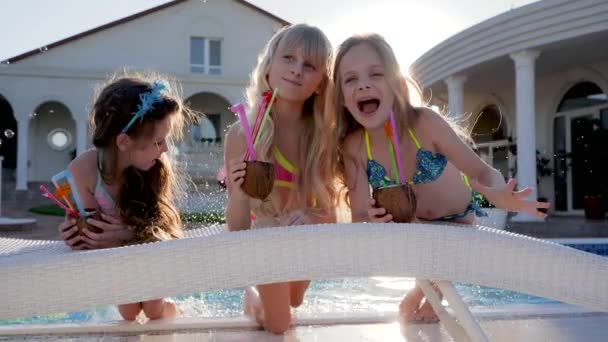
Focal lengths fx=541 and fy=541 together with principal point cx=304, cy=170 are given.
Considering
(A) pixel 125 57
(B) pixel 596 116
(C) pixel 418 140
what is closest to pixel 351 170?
(C) pixel 418 140

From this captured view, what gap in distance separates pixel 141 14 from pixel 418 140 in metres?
18.9

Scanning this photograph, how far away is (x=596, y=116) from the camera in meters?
11.2

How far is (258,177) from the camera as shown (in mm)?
1886

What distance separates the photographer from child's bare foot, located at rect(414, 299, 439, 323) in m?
2.35

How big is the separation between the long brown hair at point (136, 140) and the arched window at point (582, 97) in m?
11.2

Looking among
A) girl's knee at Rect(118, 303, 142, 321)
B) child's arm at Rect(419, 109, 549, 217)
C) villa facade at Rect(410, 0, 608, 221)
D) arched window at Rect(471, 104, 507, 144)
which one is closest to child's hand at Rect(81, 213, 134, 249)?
girl's knee at Rect(118, 303, 142, 321)

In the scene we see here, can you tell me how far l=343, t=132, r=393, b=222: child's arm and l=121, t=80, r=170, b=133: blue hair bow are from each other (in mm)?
844

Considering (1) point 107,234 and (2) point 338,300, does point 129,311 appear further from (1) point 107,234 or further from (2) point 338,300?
(2) point 338,300

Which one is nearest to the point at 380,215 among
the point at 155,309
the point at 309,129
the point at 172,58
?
the point at 309,129

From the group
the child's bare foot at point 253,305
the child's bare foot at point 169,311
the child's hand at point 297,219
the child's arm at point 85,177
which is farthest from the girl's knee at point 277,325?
the child's arm at point 85,177

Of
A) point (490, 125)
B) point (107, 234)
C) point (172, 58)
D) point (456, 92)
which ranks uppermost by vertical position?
point (172, 58)

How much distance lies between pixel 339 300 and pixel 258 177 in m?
1.92

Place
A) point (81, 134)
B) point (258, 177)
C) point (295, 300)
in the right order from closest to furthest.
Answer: point (258, 177)
point (295, 300)
point (81, 134)

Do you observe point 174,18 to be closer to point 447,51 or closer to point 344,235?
point 447,51
